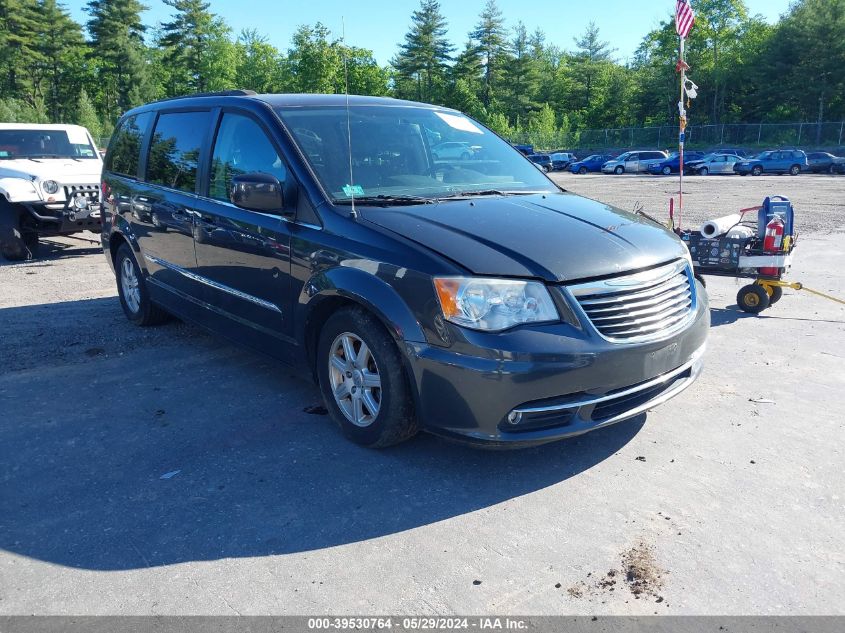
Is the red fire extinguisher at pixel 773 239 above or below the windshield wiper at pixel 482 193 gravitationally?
below

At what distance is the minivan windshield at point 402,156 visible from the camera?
14.0 ft

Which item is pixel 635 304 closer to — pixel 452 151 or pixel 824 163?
pixel 452 151

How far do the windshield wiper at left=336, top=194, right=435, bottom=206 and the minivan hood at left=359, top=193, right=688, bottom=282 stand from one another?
9 cm

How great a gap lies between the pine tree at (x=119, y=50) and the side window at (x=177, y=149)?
71.8m

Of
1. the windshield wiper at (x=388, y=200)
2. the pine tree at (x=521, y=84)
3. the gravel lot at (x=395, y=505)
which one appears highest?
the pine tree at (x=521, y=84)

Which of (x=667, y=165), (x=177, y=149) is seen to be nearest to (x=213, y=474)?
(x=177, y=149)

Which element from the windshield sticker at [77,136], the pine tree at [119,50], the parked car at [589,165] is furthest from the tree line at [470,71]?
the windshield sticker at [77,136]

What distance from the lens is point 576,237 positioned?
3752 mm

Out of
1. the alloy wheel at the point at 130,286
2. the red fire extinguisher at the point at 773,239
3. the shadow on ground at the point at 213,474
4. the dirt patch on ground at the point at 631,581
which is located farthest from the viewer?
the red fire extinguisher at the point at 773,239

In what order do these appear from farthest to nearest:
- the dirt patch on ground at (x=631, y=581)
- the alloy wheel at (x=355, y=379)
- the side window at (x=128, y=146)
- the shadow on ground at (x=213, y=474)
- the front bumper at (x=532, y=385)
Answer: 1. the side window at (x=128, y=146)
2. the alloy wheel at (x=355, y=379)
3. the front bumper at (x=532, y=385)
4. the shadow on ground at (x=213, y=474)
5. the dirt patch on ground at (x=631, y=581)

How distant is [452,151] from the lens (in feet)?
16.2

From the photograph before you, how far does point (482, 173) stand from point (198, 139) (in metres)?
2.08

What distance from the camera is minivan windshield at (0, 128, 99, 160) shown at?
36.7 ft

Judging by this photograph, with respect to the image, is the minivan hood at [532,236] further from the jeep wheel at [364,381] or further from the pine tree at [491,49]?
the pine tree at [491,49]
